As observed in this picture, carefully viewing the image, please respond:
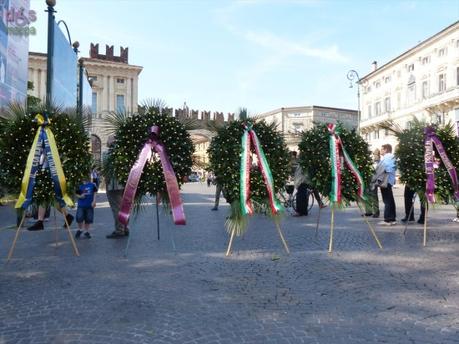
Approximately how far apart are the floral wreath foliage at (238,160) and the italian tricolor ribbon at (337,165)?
88 cm

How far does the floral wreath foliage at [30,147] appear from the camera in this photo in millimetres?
6770

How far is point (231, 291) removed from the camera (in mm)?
4844

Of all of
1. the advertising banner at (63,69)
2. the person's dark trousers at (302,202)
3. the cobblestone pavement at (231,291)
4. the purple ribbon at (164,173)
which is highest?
the advertising banner at (63,69)

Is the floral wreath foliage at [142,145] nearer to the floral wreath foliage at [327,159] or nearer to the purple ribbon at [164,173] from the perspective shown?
the purple ribbon at [164,173]

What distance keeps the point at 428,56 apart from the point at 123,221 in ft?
174

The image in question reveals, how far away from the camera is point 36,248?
7453 millimetres

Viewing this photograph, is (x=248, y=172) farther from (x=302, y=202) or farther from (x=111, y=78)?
(x=111, y=78)

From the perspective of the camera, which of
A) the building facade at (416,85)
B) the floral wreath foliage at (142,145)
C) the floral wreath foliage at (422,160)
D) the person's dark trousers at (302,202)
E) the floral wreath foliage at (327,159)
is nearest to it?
the floral wreath foliage at (142,145)

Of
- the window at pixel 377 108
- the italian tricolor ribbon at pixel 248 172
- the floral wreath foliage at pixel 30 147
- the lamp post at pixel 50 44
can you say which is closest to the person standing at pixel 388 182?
the italian tricolor ribbon at pixel 248 172

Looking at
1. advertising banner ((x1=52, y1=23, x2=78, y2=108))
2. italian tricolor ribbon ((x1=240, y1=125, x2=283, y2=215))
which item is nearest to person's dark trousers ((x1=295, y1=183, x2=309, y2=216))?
italian tricolor ribbon ((x1=240, y1=125, x2=283, y2=215))

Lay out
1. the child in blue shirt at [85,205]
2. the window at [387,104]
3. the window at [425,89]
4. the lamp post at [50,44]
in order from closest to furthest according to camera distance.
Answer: the child in blue shirt at [85,205] < the lamp post at [50,44] < the window at [425,89] < the window at [387,104]

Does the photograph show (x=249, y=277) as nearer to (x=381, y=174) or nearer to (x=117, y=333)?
(x=117, y=333)

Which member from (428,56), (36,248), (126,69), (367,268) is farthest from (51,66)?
(126,69)

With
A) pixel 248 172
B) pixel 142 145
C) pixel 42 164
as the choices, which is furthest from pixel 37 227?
pixel 248 172
